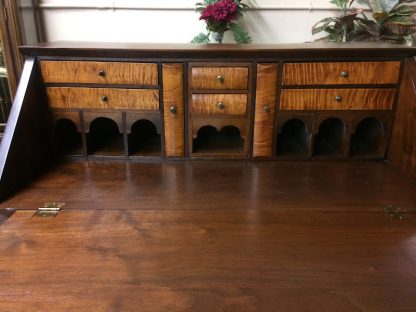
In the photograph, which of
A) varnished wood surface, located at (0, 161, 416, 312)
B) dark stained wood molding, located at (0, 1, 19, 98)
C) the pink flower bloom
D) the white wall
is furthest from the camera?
the white wall

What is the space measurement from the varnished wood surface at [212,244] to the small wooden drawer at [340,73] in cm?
33

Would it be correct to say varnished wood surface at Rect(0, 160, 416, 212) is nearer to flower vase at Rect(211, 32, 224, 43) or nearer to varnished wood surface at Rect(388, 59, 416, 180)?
varnished wood surface at Rect(388, 59, 416, 180)

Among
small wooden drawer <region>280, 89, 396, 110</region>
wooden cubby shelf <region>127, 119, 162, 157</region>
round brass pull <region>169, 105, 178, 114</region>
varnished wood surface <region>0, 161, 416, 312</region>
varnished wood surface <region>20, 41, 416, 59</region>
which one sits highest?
varnished wood surface <region>20, 41, 416, 59</region>

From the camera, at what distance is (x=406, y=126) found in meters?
1.20

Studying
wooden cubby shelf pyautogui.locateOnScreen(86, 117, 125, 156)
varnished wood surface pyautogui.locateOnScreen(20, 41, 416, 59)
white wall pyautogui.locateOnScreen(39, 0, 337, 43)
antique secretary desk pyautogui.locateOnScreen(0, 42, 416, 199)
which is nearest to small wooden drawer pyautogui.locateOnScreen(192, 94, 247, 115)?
antique secretary desk pyautogui.locateOnScreen(0, 42, 416, 199)

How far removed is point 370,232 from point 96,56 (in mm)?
1005

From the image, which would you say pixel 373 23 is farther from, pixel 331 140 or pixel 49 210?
pixel 49 210

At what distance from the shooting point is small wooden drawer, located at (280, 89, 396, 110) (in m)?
1.23

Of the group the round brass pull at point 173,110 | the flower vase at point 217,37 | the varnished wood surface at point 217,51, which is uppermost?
the flower vase at point 217,37

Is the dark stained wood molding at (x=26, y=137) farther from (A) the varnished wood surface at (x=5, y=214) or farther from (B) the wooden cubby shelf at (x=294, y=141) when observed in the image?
(B) the wooden cubby shelf at (x=294, y=141)

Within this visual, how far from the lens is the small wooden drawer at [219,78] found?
120 cm

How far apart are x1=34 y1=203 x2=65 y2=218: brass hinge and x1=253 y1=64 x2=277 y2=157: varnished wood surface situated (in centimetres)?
70

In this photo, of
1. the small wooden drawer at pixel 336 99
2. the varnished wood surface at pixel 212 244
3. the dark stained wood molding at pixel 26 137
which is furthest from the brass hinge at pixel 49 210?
the small wooden drawer at pixel 336 99

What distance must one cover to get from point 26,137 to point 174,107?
0.50m
